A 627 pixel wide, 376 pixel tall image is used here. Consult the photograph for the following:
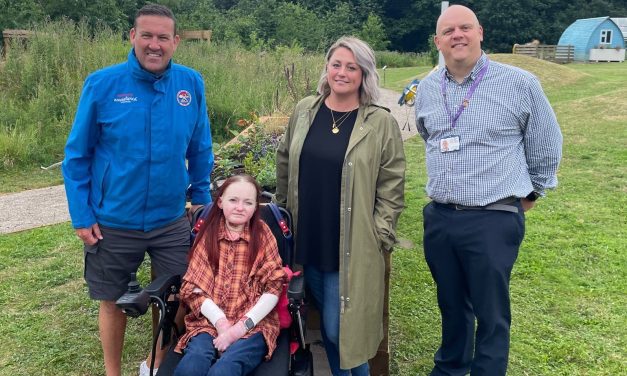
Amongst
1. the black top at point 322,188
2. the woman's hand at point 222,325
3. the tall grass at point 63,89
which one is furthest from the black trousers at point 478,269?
the tall grass at point 63,89

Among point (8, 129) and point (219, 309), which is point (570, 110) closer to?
point (8, 129)

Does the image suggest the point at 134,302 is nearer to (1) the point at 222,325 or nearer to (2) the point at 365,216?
(1) the point at 222,325

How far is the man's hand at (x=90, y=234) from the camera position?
2.77m

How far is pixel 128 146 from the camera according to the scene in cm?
273

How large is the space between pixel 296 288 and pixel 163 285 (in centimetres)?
65

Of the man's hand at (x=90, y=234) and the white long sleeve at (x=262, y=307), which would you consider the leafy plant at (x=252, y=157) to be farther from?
the white long sleeve at (x=262, y=307)

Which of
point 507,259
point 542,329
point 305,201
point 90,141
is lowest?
point 542,329

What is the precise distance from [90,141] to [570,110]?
1272 centimetres

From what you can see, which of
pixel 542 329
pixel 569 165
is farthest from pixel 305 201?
pixel 569 165

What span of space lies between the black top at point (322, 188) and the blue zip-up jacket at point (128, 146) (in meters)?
0.68

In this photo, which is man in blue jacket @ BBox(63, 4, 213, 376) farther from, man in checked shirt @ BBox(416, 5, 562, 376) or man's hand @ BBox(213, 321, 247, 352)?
man in checked shirt @ BBox(416, 5, 562, 376)

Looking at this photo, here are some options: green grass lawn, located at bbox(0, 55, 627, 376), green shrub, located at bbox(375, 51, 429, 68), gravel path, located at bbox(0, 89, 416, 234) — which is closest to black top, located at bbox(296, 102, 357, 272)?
green grass lawn, located at bbox(0, 55, 627, 376)

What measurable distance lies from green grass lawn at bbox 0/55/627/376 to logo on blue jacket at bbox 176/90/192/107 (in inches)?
66.3

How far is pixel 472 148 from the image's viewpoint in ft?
8.61
